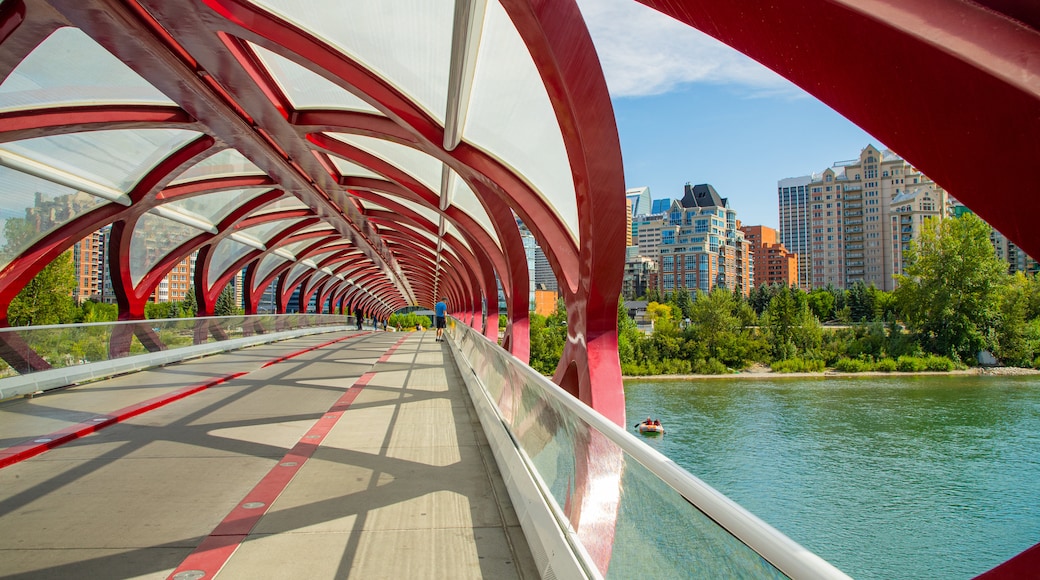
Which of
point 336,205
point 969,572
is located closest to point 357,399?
point 336,205

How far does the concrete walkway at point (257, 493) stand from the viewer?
3.82 meters

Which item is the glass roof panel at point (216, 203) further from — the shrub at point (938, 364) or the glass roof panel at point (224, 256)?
the shrub at point (938, 364)

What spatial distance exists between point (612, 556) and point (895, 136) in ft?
6.15

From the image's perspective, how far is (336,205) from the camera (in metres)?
19.4

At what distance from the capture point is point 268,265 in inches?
1328

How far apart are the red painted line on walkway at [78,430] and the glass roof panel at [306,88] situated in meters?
4.89

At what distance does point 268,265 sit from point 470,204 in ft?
70.1

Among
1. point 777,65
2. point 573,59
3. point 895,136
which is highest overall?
point 573,59

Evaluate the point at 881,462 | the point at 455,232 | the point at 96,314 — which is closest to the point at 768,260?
the point at 881,462

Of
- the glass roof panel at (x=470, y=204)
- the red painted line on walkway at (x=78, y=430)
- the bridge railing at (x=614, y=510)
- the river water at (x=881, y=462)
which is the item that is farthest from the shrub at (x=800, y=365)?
the bridge railing at (x=614, y=510)

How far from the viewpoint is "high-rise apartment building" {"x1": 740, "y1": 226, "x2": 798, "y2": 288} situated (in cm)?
17238

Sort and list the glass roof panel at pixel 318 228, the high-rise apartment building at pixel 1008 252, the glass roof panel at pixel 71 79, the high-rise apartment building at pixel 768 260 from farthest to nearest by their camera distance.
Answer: the high-rise apartment building at pixel 768 260 → the high-rise apartment building at pixel 1008 252 → the glass roof panel at pixel 318 228 → the glass roof panel at pixel 71 79

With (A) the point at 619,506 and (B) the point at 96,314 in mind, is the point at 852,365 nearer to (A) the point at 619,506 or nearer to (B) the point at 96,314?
(B) the point at 96,314

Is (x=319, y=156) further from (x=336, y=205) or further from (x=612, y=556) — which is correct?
(x=612, y=556)
